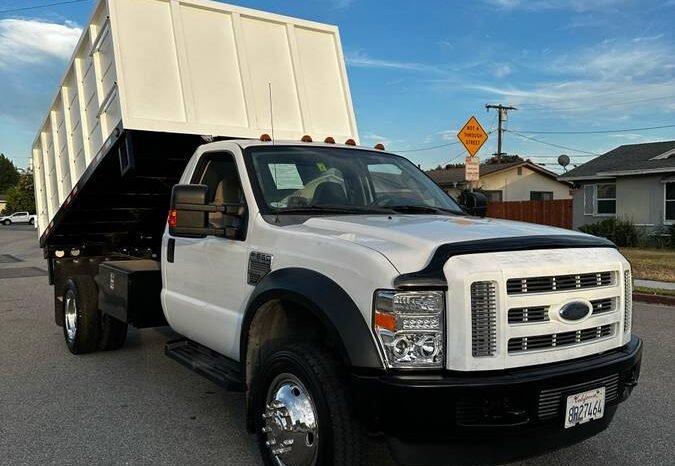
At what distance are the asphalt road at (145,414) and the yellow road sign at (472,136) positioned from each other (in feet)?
18.5

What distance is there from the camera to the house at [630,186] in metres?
23.7

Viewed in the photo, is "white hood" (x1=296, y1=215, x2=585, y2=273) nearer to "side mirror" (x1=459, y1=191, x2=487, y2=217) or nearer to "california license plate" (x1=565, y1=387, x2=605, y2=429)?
"california license plate" (x1=565, y1=387, x2=605, y2=429)

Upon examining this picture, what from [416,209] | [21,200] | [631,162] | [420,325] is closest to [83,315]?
[416,209]

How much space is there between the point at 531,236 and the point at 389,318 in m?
0.92

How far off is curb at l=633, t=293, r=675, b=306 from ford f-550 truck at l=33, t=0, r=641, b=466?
6396 millimetres

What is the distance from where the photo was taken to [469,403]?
283 cm

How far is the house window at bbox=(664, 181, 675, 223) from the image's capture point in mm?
23516

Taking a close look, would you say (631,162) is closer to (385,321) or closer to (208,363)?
(208,363)

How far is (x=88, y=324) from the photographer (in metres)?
6.66

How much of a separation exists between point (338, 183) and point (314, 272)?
4.43 feet

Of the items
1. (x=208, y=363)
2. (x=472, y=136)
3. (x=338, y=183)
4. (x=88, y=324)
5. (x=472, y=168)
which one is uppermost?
(x=472, y=136)

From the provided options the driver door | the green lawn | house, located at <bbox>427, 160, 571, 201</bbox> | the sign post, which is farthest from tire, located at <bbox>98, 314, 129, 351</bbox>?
house, located at <bbox>427, 160, 571, 201</bbox>

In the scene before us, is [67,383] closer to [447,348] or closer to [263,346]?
[263,346]

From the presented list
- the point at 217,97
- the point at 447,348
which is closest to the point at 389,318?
the point at 447,348
